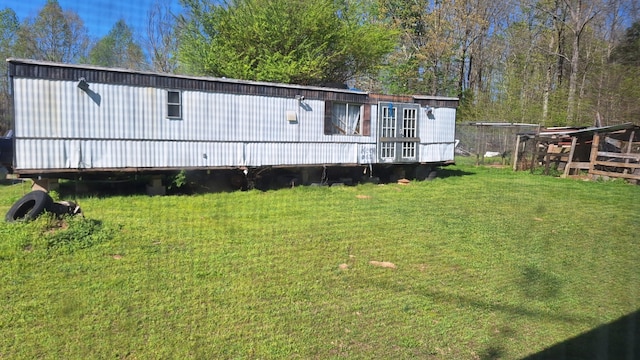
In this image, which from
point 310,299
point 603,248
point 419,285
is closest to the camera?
point 310,299

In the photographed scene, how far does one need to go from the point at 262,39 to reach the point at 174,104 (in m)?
4.90

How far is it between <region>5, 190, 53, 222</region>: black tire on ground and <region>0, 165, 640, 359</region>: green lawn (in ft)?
0.49

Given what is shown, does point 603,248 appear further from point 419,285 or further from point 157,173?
point 157,173

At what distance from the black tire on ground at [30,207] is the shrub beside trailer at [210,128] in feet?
4.44

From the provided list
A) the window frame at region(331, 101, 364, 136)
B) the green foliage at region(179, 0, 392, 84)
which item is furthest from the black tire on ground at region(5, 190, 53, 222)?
the green foliage at region(179, 0, 392, 84)

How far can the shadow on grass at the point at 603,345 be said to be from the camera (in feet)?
5.92

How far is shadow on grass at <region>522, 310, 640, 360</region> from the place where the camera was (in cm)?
180

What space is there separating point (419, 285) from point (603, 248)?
181 cm

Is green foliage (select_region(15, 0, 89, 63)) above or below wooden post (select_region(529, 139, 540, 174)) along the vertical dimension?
above

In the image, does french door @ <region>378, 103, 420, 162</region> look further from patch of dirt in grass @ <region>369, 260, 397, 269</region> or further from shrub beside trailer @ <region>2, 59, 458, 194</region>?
patch of dirt in grass @ <region>369, 260, 397, 269</region>

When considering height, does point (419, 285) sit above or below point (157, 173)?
below

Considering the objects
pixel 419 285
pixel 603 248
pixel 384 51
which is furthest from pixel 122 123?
pixel 384 51

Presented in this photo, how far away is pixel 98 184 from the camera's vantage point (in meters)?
4.97

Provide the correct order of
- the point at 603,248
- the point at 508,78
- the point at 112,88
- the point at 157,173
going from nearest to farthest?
the point at 603,248 → the point at 112,88 → the point at 157,173 → the point at 508,78
